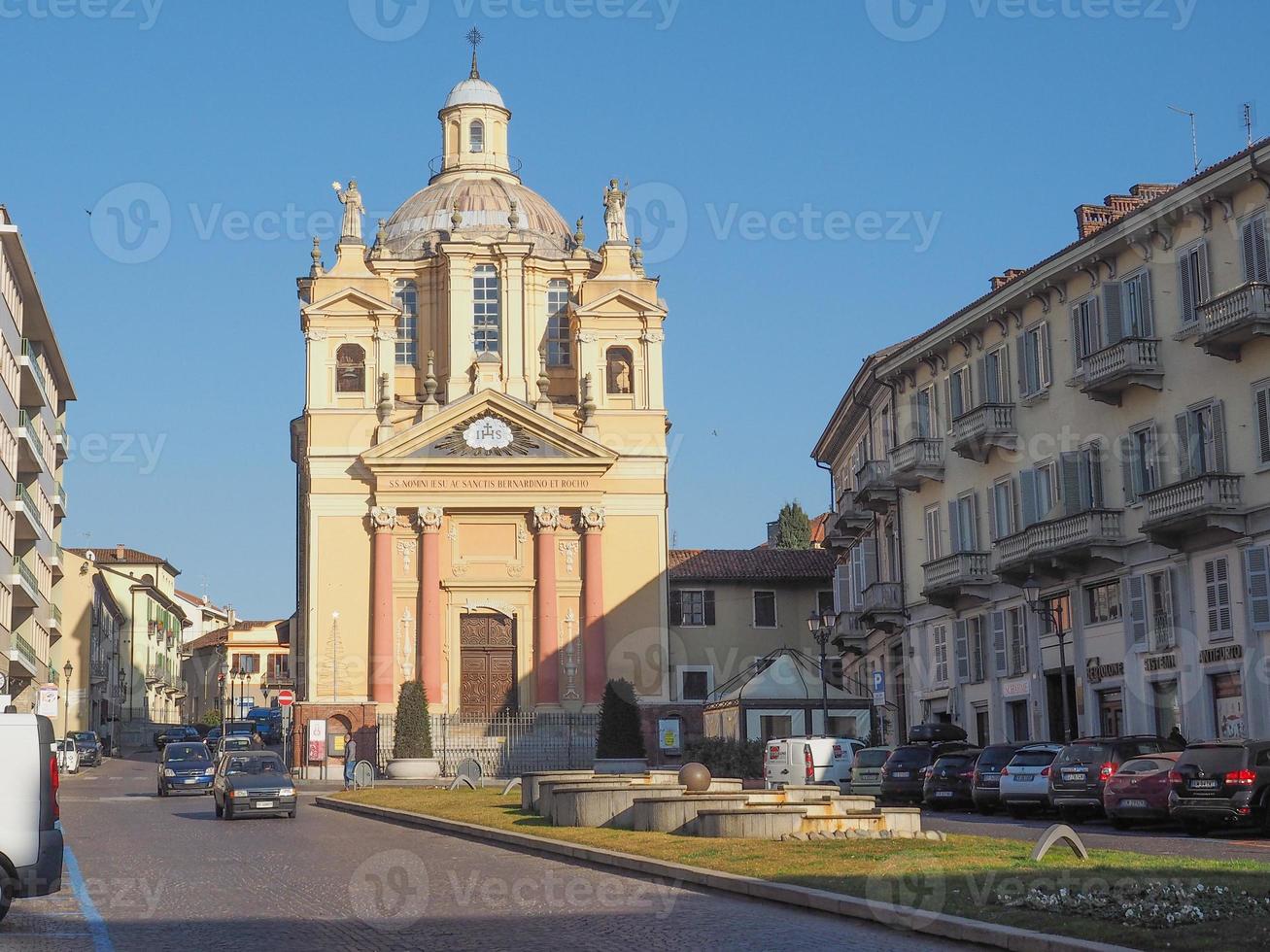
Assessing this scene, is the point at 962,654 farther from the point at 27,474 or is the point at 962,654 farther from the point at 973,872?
the point at 27,474

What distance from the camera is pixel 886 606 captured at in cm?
5238

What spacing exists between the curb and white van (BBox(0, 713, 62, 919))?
256 inches

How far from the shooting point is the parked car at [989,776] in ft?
107

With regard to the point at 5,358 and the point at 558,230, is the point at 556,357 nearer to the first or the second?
the point at 558,230

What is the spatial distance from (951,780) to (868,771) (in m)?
4.04

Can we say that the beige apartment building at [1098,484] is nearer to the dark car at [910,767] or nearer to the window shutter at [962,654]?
the window shutter at [962,654]

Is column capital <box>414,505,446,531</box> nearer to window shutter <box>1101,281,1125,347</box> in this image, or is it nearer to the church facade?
the church facade

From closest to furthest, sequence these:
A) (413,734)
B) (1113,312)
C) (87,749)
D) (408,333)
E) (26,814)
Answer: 1. (26,814)
2. (1113,312)
3. (413,734)
4. (87,749)
5. (408,333)

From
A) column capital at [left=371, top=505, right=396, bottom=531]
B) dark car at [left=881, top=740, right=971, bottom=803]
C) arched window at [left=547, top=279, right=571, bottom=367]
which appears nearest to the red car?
dark car at [left=881, top=740, right=971, bottom=803]

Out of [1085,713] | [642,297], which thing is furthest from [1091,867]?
[642,297]

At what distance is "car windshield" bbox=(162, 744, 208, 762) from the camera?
48.2 metres

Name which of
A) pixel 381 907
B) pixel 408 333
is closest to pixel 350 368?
pixel 408 333

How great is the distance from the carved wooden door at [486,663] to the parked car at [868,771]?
28.7 meters

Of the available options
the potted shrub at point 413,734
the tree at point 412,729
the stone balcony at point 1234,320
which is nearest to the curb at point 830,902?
the stone balcony at point 1234,320
